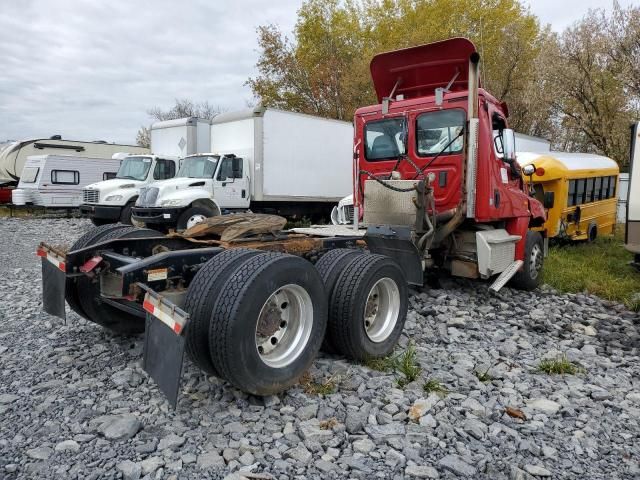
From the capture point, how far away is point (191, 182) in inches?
496

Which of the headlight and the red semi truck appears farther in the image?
the headlight

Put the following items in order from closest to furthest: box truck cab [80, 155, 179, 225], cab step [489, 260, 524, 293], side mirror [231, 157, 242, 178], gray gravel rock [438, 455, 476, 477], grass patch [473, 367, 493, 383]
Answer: gray gravel rock [438, 455, 476, 477], grass patch [473, 367, 493, 383], cab step [489, 260, 524, 293], side mirror [231, 157, 242, 178], box truck cab [80, 155, 179, 225]

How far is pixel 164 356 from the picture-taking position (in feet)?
9.90

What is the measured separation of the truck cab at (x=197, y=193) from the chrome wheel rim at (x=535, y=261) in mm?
7460

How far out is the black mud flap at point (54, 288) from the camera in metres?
4.03

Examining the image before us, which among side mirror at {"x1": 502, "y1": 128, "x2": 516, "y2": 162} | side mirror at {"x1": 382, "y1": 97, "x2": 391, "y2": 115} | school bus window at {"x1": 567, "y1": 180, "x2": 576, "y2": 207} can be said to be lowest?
school bus window at {"x1": 567, "y1": 180, "x2": 576, "y2": 207}

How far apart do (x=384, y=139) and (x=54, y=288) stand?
485 centimetres

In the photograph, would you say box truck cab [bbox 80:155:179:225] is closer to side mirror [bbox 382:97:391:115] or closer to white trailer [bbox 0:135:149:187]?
side mirror [bbox 382:97:391:115]

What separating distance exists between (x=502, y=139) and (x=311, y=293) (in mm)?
4425

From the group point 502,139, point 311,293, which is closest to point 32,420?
point 311,293

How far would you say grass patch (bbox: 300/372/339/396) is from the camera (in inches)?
143

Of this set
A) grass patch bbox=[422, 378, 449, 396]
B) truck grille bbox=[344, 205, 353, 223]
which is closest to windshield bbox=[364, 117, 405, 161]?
truck grille bbox=[344, 205, 353, 223]

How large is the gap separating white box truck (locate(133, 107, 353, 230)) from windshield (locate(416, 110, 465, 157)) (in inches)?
276

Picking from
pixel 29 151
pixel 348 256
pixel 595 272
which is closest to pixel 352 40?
pixel 29 151
